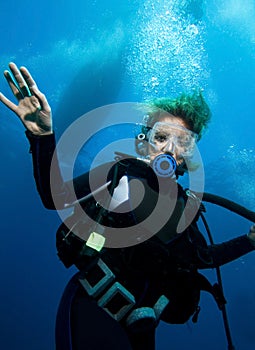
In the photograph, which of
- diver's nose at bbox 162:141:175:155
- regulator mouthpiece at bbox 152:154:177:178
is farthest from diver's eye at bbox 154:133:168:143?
regulator mouthpiece at bbox 152:154:177:178

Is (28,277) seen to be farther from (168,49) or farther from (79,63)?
(168,49)

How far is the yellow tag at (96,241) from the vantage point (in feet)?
7.21

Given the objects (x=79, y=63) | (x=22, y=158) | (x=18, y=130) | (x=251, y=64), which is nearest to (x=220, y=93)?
(x=251, y=64)

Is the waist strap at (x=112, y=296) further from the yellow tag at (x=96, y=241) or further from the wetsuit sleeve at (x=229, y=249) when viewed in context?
the wetsuit sleeve at (x=229, y=249)

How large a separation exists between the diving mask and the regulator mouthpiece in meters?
0.53

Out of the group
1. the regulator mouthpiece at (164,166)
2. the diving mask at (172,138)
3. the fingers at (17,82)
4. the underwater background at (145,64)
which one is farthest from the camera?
the underwater background at (145,64)

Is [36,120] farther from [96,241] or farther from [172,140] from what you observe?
[172,140]

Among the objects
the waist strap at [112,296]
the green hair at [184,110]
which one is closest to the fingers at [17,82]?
the waist strap at [112,296]

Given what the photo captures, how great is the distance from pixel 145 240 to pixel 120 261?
0.28m

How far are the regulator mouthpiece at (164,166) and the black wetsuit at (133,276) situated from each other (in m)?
0.52

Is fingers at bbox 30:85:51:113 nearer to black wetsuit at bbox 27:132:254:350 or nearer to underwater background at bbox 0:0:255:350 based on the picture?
black wetsuit at bbox 27:132:254:350

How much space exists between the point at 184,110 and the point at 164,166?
1.41 metres

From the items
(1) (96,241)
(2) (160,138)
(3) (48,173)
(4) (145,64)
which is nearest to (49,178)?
(3) (48,173)

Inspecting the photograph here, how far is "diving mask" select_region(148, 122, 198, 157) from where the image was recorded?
3.27 m
